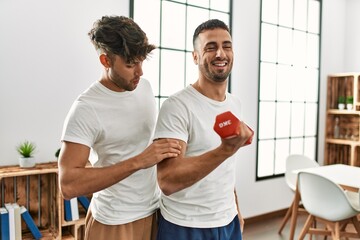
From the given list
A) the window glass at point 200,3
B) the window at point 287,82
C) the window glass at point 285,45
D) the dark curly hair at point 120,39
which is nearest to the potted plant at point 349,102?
the window at point 287,82

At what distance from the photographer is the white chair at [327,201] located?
270cm

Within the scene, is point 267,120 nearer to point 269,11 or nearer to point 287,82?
point 287,82

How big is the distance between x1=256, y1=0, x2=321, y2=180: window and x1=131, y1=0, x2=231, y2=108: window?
2.90 ft

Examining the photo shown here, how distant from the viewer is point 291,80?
4.52 m

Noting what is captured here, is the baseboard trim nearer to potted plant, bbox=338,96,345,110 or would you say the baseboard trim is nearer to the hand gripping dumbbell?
potted plant, bbox=338,96,345,110

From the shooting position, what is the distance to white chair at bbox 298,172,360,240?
2.70m

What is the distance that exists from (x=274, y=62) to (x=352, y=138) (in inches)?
58.1

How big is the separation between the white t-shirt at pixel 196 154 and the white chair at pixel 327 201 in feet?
5.22

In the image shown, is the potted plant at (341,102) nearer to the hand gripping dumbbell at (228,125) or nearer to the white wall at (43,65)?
the white wall at (43,65)

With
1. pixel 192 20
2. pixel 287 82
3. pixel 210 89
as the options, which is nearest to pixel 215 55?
pixel 210 89

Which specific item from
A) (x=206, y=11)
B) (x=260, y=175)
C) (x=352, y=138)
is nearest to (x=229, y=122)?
(x=206, y=11)

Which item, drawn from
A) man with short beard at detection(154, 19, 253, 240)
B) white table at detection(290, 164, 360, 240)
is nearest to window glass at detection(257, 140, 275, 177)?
white table at detection(290, 164, 360, 240)

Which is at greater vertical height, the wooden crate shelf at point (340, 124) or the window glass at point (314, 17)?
the window glass at point (314, 17)

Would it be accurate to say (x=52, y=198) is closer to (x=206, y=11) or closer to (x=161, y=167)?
(x=161, y=167)
